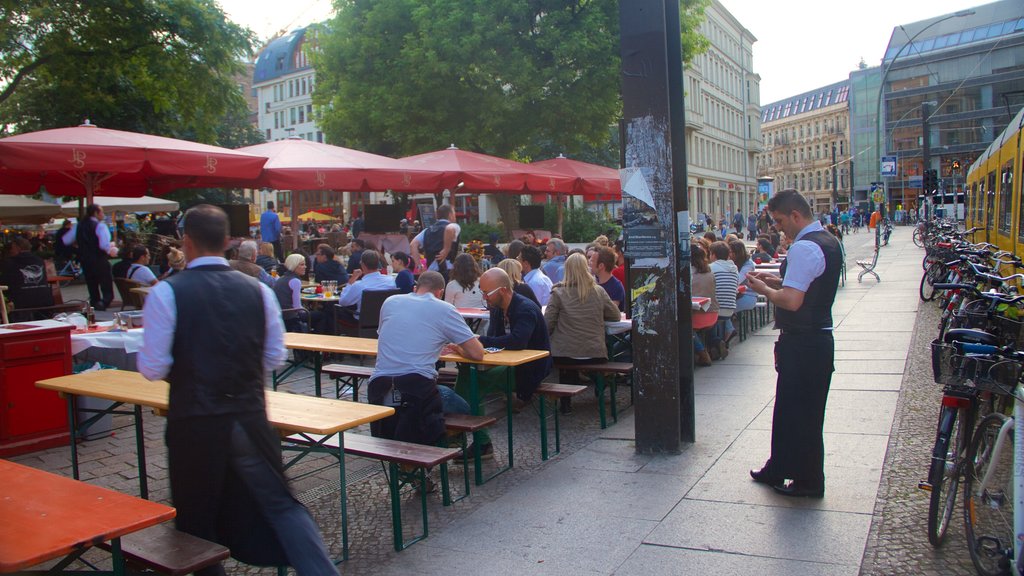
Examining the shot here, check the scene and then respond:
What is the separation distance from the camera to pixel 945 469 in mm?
3998

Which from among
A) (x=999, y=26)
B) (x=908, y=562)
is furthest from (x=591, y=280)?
(x=999, y=26)

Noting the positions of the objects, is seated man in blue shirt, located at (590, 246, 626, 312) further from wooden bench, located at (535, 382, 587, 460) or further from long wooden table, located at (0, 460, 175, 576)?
long wooden table, located at (0, 460, 175, 576)

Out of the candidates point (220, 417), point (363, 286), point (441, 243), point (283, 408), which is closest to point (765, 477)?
point (283, 408)

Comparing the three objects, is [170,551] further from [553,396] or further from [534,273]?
[534,273]

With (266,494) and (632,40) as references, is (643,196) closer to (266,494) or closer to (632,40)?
(632,40)

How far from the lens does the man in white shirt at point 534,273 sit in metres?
8.49

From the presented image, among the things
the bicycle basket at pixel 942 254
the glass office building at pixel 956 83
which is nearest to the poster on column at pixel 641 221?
the bicycle basket at pixel 942 254

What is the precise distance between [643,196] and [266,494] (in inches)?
147

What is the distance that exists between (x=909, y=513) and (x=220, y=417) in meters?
3.91

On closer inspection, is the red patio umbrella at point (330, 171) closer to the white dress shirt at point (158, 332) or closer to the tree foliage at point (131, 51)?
the tree foliage at point (131, 51)

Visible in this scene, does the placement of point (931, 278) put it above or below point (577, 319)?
below

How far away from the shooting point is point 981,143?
76.2 m

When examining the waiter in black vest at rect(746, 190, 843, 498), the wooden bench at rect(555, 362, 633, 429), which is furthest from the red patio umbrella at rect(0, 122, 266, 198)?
the waiter in black vest at rect(746, 190, 843, 498)

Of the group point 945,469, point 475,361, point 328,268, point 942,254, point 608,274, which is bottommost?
point 945,469
